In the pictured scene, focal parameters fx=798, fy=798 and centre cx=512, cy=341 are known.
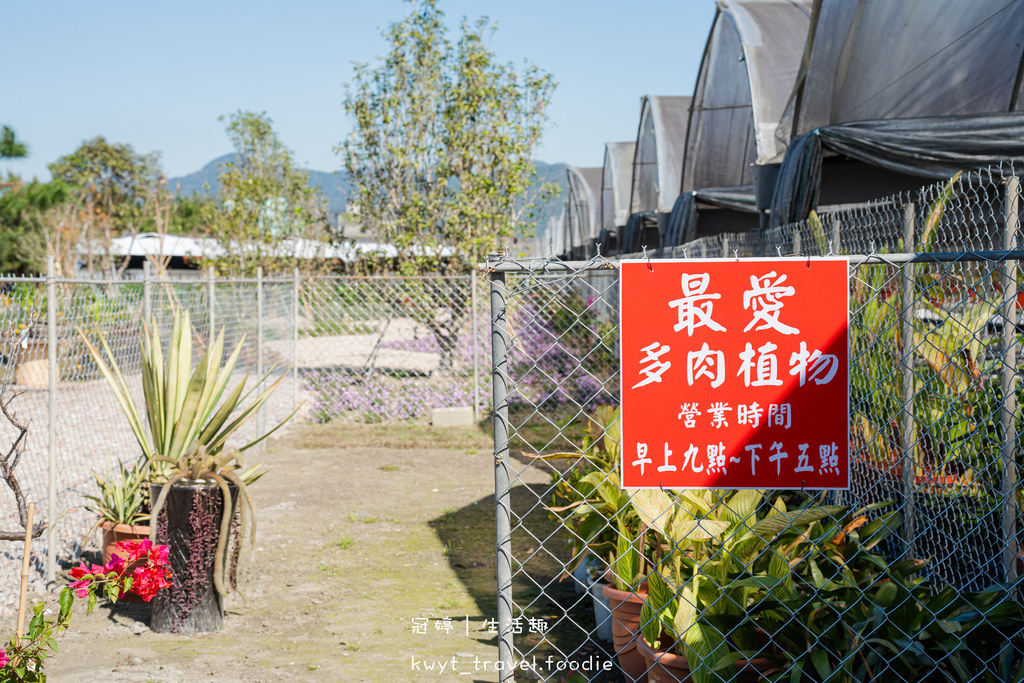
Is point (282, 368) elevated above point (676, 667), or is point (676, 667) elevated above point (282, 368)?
point (282, 368)

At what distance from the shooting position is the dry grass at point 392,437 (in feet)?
28.4

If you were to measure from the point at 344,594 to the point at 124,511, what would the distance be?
134cm

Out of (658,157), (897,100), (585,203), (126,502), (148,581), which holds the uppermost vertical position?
(585,203)

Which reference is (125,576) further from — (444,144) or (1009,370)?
(444,144)

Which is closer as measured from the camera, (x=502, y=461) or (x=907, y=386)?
(x=502, y=461)

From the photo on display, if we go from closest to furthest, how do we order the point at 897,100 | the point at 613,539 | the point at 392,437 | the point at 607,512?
1. the point at 607,512
2. the point at 613,539
3. the point at 897,100
4. the point at 392,437

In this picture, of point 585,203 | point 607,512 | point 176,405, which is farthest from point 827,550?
point 585,203

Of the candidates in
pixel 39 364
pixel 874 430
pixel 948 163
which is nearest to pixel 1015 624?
pixel 874 430

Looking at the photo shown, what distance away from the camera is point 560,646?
3.87m

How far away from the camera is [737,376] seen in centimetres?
222

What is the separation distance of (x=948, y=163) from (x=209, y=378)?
16.5 feet

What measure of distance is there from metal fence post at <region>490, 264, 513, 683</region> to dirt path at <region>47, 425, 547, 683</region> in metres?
1.22

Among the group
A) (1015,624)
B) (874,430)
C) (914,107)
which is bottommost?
(1015,624)

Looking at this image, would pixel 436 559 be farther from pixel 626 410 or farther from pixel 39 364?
pixel 39 364
